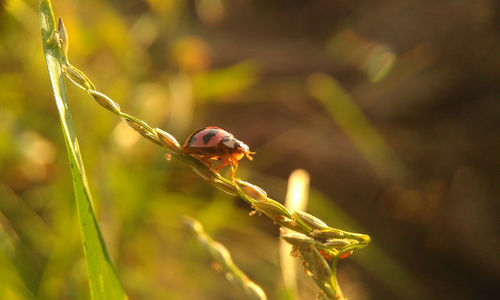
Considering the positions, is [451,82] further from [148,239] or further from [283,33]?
[148,239]

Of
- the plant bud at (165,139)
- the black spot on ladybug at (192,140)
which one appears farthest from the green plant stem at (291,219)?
the black spot on ladybug at (192,140)

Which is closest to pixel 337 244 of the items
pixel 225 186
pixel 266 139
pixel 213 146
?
pixel 225 186

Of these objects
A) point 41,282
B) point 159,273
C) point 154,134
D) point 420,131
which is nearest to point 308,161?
point 420,131

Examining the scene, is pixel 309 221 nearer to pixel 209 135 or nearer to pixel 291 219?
pixel 291 219

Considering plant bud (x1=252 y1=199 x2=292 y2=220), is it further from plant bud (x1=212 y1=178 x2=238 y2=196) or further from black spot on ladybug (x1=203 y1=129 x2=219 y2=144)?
black spot on ladybug (x1=203 y1=129 x2=219 y2=144)

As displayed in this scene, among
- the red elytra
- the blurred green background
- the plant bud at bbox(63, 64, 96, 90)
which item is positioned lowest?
the plant bud at bbox(63, 64, 96, 90)

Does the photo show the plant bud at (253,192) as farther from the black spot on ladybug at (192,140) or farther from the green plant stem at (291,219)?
the black spot on ladybug at (192,140)

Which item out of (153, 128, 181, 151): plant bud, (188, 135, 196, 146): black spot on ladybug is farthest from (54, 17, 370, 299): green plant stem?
(188, 135, 196, 146): black spot on ladybug
